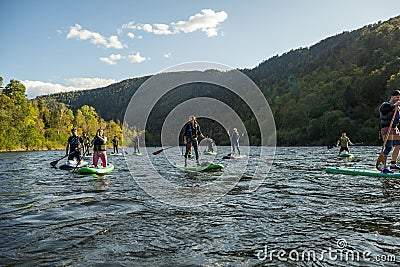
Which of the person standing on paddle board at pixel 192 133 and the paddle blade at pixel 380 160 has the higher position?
the person standing on paddle board at pixel 192 133

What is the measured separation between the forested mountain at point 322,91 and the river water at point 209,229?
754 inches

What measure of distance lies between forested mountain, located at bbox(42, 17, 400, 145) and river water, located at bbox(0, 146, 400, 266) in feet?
62.8

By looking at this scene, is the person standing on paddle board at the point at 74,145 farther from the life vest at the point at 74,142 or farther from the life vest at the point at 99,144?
the life vest at the point at 99,144

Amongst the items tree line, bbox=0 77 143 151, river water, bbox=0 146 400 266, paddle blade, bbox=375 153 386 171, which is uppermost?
tree line, bbox=0 77 143 151

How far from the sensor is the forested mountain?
73.2 m

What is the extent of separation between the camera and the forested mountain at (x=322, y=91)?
73.2 m

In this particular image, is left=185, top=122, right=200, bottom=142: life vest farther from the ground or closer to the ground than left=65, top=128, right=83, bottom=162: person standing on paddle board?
farther from the ground

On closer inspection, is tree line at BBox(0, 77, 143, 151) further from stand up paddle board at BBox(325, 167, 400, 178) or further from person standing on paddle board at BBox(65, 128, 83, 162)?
stand up paddle board at BBox(325, 167, 400, 178)

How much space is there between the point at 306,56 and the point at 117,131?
10121 centimetres

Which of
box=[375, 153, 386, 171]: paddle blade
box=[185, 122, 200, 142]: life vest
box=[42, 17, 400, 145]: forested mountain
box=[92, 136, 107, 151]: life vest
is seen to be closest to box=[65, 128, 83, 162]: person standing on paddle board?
box=[92, 136, 107, 151]: life vest

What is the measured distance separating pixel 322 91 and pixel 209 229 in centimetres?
10691

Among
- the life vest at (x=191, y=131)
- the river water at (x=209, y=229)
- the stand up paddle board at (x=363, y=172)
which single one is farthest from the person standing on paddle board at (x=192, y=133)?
the river water at (x=209, y=229)

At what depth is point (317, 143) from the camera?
7938 cm

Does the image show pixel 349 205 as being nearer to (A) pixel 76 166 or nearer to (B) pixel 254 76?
(A) pixel 76 166
